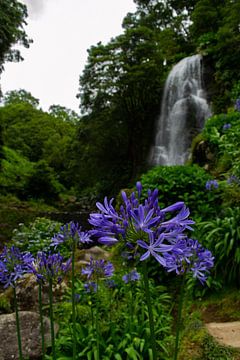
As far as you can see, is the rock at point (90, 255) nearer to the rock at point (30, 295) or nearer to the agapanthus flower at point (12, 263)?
the rock at point (30, 295)

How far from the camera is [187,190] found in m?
5.03

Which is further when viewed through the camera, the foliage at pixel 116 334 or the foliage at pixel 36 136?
the foliage at pixel 36 136

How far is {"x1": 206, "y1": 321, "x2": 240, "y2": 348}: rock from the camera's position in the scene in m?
2.63

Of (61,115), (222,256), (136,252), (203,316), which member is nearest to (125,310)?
(203,316)

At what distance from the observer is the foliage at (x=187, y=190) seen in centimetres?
477

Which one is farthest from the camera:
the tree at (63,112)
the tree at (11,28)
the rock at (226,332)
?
the tree at (63,112)

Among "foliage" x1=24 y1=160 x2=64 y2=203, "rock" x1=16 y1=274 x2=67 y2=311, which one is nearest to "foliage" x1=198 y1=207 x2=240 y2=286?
"rock" x1=16 y1=274 x2=67 y2=311

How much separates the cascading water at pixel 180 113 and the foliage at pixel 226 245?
356 inches

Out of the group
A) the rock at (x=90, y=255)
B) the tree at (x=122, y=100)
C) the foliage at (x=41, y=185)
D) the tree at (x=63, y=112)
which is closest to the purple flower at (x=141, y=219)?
the rock at (x=90, y=255)

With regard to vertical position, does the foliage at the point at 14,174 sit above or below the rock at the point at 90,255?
above

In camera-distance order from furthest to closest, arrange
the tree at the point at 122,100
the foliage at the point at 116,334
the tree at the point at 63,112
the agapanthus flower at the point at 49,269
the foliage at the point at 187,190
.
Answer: the tree at the point at 63,112
the tree at the point at 122,100
the foliage at the point at 187,190
the foliage at the point at 116,334
the agapanthus flower at the point at 49,269

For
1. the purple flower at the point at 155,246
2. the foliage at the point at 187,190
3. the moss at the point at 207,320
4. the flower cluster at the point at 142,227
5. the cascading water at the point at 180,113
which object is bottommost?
the moss at the point at 207,320

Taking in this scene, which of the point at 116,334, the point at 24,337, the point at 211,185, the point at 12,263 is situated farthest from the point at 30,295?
the point at 12,263

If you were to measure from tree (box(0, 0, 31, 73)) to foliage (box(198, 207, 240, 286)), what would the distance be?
11.0 m
